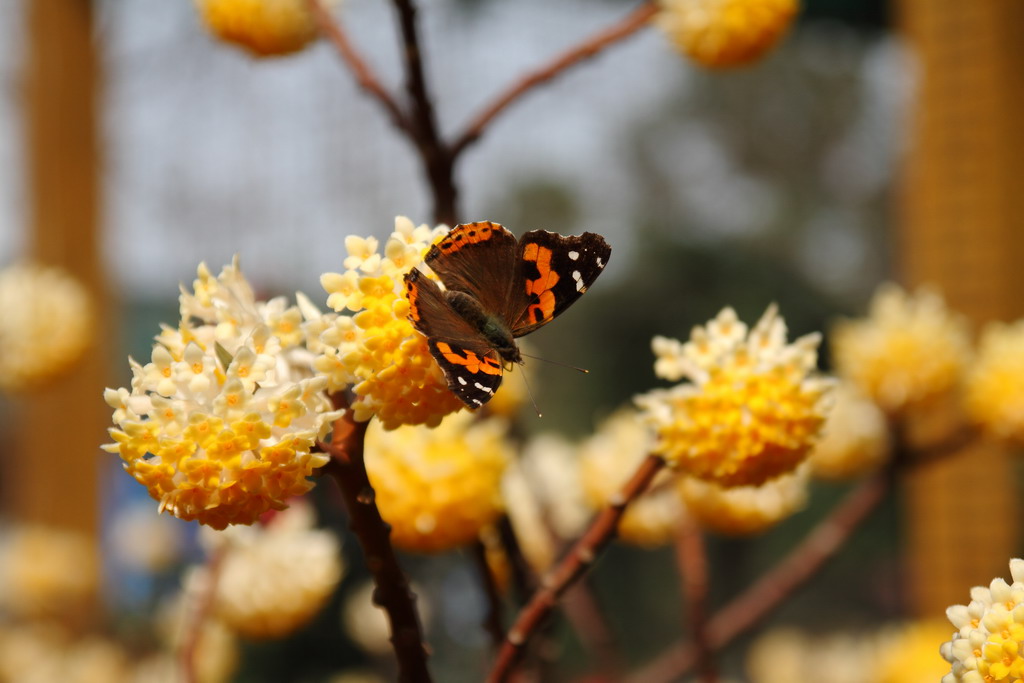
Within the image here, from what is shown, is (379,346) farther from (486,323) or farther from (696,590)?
(696,590)

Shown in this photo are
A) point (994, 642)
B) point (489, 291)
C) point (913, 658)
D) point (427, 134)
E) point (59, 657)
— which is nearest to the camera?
point (994, 642)

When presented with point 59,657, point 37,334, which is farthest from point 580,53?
point 59,657

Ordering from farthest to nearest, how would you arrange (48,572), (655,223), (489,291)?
(655,223)
(48,572)
(489,291)

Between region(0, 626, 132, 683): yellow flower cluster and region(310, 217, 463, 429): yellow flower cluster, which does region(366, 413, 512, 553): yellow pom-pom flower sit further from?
region(0, 626, 132, 683): yellow flower cluster

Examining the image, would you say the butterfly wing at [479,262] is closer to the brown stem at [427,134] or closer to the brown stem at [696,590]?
the brown stem at [427,134]

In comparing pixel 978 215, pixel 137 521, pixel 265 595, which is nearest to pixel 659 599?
pixel 137 521

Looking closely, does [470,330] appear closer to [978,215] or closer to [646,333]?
[978,215]
